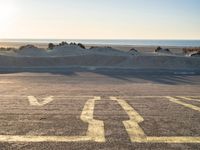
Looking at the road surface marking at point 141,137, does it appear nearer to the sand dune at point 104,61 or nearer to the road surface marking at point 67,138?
the road surface marking at point 67,138

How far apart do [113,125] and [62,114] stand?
5.98ft

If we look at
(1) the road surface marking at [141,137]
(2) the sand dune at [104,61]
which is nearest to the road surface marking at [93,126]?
(1) the road surface marking at [141,137]

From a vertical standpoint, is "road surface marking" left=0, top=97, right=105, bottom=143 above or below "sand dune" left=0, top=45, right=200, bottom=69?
above

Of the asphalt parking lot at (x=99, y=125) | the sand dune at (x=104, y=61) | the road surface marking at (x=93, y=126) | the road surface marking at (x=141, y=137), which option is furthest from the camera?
the sand dune at (x=104, y=61)

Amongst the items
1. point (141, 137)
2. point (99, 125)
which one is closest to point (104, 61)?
point (99, 125)

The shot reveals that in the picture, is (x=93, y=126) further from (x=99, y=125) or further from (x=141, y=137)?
(x=141, y=137)

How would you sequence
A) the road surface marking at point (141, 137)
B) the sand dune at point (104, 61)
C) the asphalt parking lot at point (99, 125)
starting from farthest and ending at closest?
1. the sand dune at point (104, 61)
2. the road surface marking at point (141, 137)
3. the asphalt parking lot at point (99, 125)

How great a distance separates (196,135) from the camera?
670 cm

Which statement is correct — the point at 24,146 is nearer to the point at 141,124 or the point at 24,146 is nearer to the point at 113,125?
the point at 113,125

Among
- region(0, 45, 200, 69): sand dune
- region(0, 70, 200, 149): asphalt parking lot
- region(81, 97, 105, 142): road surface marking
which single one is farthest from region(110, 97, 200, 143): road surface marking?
region(0, 45, 200, 69): sand dune

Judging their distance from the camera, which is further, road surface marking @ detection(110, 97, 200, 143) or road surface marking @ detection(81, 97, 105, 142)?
road surface marking @ detection(81, 97, 105, 142)

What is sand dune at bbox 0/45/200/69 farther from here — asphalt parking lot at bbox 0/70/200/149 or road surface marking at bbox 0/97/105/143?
road surface marking at bbox 0/97/105/143

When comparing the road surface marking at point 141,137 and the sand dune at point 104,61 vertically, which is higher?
the road surface marking at point 141,137

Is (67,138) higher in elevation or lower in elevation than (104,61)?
higher
